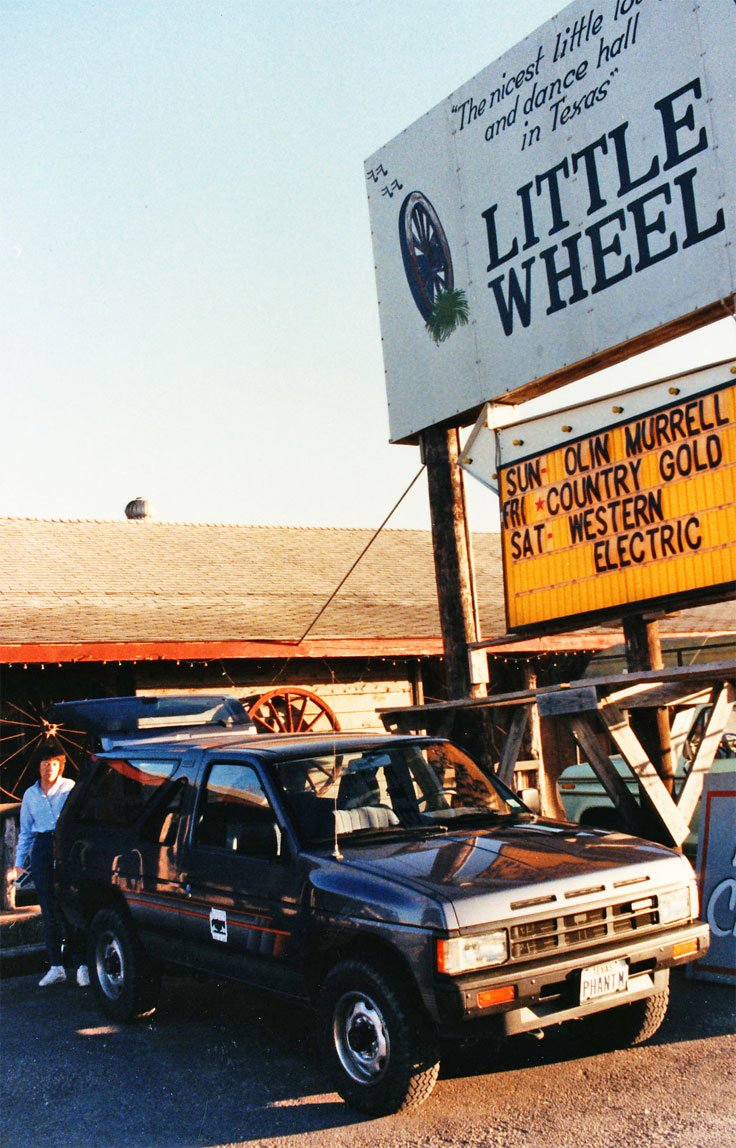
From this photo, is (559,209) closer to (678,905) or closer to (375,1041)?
(678,905)

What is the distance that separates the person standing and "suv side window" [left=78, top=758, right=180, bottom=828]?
742mm

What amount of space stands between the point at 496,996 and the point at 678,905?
4.32 ft

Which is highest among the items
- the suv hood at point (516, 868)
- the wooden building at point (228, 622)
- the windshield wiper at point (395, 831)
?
the wooden building at point (228, 622)

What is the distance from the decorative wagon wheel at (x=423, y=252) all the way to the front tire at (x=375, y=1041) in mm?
6360

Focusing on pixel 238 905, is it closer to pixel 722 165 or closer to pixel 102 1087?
pixel 102 1087

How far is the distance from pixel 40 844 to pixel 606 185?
6713mm

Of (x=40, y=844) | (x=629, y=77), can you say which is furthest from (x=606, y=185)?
(x=40, y=844)

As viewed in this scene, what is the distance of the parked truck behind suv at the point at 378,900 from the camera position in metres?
5.02

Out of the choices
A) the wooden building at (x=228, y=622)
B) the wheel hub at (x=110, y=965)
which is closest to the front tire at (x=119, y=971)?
the wheel hub at (x=110, y=965)

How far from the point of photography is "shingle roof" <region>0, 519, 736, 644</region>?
13.3m

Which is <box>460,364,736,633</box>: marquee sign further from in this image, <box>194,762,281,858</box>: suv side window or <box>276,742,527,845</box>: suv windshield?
<box>194,762,281,858</box>: suv side window

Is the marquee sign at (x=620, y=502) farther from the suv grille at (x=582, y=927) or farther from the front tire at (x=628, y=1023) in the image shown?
the front tire at (x=628, y=1023)

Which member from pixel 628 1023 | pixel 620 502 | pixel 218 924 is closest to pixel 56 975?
pixel 218 924

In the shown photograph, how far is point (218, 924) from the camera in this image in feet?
20.7
